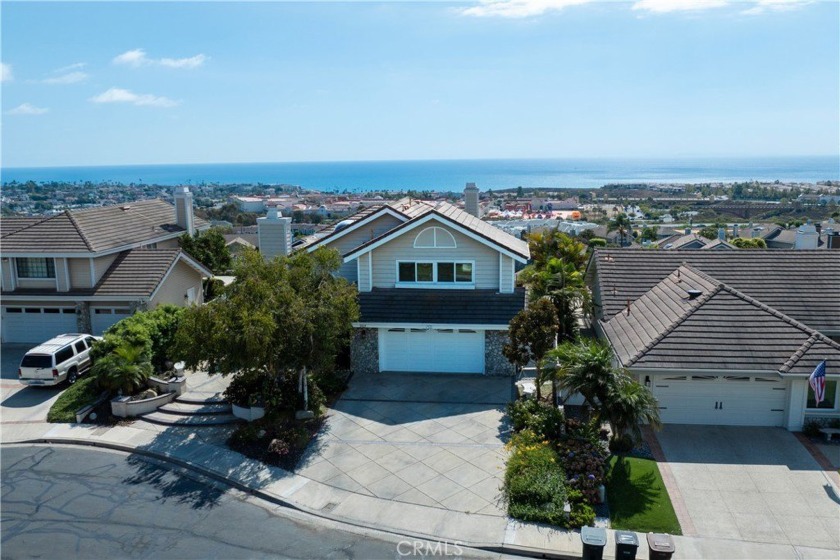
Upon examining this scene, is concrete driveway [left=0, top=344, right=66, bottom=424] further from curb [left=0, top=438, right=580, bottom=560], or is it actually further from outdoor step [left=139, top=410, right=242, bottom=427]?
outdoor step [left=139, top=410, right=242, bottom=427]

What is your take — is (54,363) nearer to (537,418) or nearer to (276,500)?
(276,500)

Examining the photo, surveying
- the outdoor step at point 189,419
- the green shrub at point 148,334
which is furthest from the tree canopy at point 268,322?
the green shrub at point 148,334

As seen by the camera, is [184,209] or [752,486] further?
[184,209]

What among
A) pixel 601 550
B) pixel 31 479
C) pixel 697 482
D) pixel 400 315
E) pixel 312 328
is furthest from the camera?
pixel 400 315

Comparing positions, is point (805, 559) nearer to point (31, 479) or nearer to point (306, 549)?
point (306, 549)

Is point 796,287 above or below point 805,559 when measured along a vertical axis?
above

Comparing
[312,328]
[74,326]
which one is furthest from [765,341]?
[74,326]

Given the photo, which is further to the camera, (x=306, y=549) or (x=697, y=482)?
(x=697, y=482)

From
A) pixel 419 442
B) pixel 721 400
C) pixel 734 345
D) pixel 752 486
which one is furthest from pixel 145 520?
pixel 734 345
